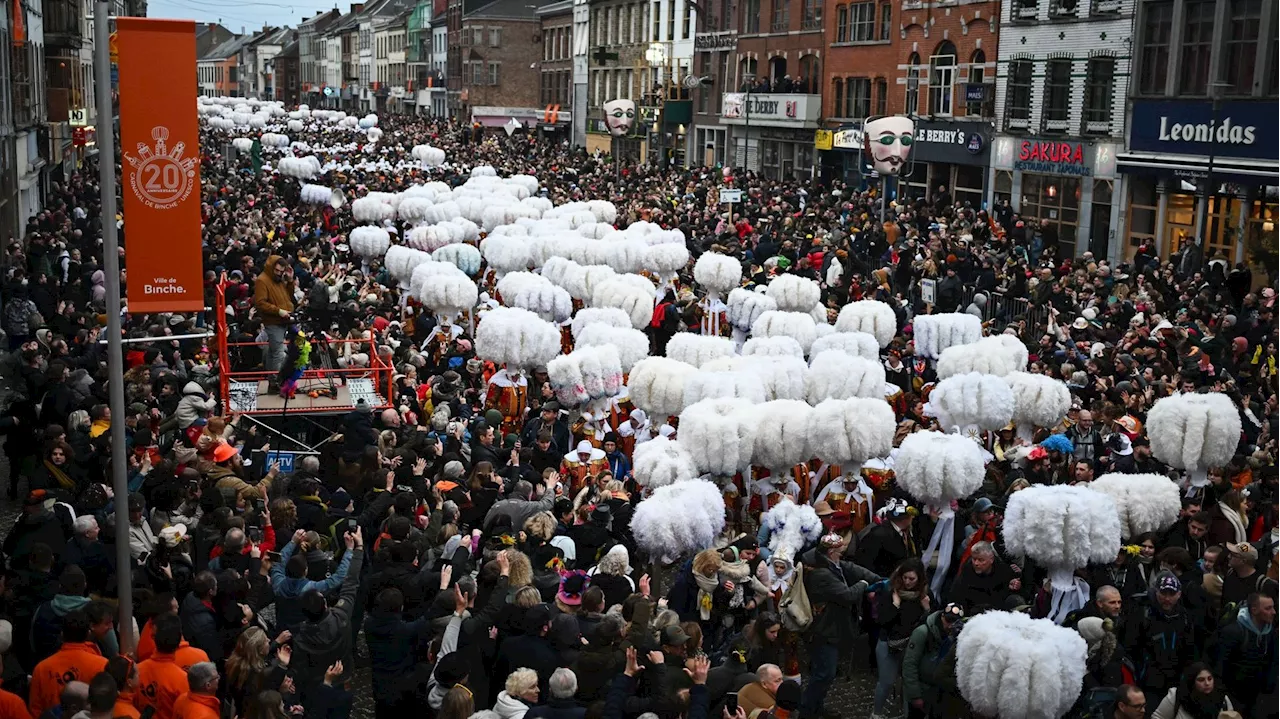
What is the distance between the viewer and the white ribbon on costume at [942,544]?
1177 centimetres

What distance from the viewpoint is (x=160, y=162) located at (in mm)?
9477

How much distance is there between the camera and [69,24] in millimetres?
43031

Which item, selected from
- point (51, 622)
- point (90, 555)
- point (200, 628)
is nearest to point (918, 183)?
point (90, 555)

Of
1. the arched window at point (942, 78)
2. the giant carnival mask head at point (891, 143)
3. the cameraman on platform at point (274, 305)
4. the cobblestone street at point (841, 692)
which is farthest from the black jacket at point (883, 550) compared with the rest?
the arched window at point (942, 78)

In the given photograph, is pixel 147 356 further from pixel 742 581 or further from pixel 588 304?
pixel 742 581

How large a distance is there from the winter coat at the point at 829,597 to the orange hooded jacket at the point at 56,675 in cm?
467

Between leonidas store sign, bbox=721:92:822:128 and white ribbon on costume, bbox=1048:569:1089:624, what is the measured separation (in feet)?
127

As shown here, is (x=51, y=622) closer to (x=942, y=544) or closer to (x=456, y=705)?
(x=456, y=705)

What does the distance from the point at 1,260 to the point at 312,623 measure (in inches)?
832

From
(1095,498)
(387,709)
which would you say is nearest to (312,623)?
(387,709)

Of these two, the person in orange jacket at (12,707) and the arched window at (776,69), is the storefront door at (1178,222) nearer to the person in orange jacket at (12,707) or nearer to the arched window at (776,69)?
the arched window at (776,69)

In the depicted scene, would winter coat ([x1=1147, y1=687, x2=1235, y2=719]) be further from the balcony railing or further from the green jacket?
the balcony railing

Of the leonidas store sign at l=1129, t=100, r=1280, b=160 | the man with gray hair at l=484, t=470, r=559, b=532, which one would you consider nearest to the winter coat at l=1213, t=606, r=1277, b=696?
the man with gray hair at l=484, t=470, r=559, b=532

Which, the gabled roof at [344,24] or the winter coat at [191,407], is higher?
the gabled roof at [344,24]
